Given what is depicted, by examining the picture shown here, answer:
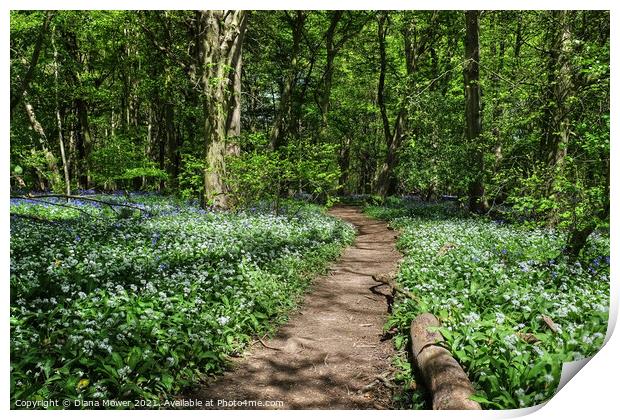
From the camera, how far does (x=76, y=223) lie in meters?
6.92

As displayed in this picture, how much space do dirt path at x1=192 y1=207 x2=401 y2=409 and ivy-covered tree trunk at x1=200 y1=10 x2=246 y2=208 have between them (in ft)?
12.7

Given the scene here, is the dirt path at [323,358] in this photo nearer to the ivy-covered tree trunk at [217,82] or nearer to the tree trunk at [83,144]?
the ivy-covered tree trunk at [217,82]

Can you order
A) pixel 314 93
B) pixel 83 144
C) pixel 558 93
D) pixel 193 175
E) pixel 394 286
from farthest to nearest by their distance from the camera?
pixel 314 93
pixel 193 175
pixel 83 144
pixel 558 93
pixel 394 286

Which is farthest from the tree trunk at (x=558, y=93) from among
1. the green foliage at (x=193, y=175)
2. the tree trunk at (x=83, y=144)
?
the tree trunk at (x=83, y=144)

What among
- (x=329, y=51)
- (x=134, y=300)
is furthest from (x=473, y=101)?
(x=134, y=300)

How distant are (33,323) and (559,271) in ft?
18.8

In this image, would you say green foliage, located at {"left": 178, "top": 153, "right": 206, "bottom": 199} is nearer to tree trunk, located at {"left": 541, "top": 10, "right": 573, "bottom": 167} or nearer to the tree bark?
the tree bark

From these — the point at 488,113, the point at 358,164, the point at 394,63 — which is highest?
the point at 394,63

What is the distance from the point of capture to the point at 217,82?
950 cm

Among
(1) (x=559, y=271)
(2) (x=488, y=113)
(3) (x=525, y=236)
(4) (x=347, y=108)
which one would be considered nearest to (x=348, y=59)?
(4) (x=347, y=108)

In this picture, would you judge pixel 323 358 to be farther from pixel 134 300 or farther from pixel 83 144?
pixel 83 144

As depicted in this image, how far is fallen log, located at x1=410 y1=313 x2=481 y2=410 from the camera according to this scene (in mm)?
3209

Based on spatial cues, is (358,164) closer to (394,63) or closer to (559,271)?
(394,63)

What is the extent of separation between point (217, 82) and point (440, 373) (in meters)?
7.74
